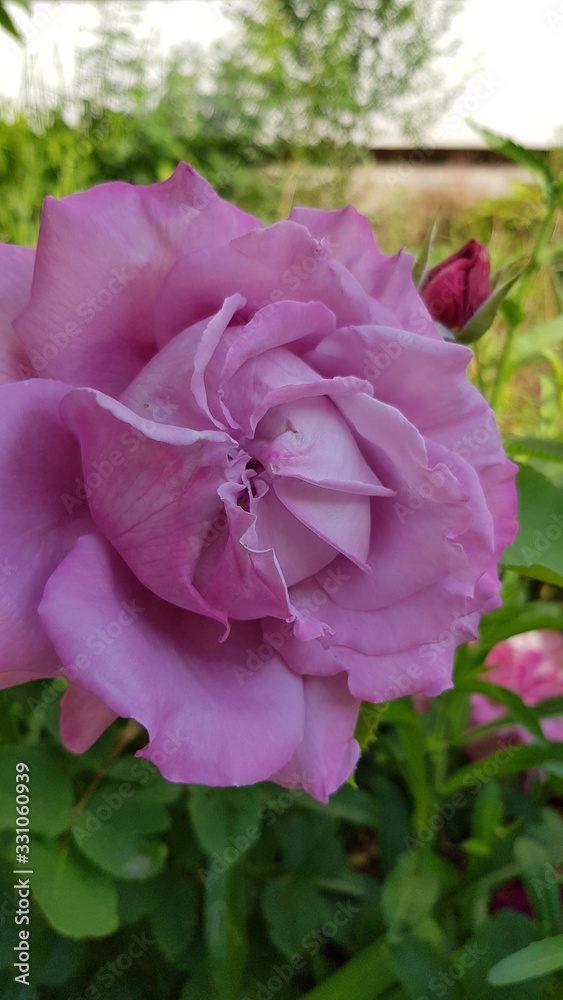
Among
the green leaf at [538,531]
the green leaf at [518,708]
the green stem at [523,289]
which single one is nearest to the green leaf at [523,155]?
the green stem at [523,289]

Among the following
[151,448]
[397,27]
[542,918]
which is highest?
[397,27]

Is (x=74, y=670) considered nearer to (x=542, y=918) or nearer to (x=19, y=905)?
(x=19, y=905)

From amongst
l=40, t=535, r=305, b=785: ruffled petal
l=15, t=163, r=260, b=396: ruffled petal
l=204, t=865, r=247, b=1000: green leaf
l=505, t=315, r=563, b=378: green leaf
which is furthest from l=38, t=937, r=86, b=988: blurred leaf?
l=505, t=315, r=563, b=378: green leaf

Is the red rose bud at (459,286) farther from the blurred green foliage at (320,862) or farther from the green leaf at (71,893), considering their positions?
the green leaf at (71,893)

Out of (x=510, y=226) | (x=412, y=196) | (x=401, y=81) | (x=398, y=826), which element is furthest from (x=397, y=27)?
(x=398, y=826)

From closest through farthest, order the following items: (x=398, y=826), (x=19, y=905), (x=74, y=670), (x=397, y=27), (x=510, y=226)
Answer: (x=74, y=670) < (x=19, y=905) < (x=398, y=826) < (x=510, y=226) < (x=397, y=27)

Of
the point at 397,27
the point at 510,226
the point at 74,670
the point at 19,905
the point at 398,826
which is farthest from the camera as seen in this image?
the point at 397,27
